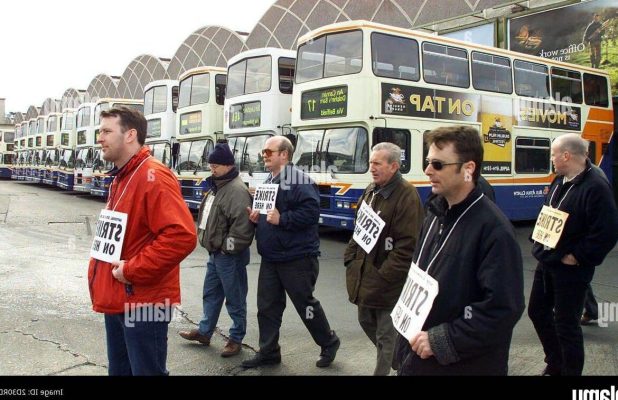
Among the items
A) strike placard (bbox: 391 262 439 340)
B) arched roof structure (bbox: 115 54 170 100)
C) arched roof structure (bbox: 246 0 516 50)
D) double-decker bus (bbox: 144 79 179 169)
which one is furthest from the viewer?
arched roof structure (bbox: 115 54 170 100)

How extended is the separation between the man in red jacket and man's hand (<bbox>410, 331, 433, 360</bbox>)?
129 cm

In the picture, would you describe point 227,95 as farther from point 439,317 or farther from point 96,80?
point 96,80

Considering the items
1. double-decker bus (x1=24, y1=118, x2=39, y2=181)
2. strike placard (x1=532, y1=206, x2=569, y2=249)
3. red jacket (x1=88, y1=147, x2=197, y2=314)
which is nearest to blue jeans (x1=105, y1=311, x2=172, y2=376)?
red jacket (x1=88, y1=147, x2=197, y2=314)

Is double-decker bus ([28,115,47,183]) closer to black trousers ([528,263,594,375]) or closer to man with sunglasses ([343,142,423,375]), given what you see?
man with sunglasses ([343,142,423,375])

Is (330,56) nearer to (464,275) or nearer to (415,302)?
(415,302)

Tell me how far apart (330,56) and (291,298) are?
8.26 metres

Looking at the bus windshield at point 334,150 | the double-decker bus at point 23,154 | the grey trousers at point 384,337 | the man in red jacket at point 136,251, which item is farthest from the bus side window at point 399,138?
the double-decker bus at point 23,154

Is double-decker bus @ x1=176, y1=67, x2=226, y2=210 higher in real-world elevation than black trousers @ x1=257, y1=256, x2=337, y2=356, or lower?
higher

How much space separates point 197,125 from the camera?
17.5 m

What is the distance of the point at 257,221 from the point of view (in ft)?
15.8

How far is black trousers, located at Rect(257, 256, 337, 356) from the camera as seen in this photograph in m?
4.60

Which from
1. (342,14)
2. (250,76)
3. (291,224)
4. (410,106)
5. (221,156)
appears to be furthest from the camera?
(342,14)

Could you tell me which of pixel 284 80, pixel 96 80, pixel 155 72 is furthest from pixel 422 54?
pixel 96 80

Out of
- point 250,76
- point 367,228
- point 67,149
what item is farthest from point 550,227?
point 67,149
